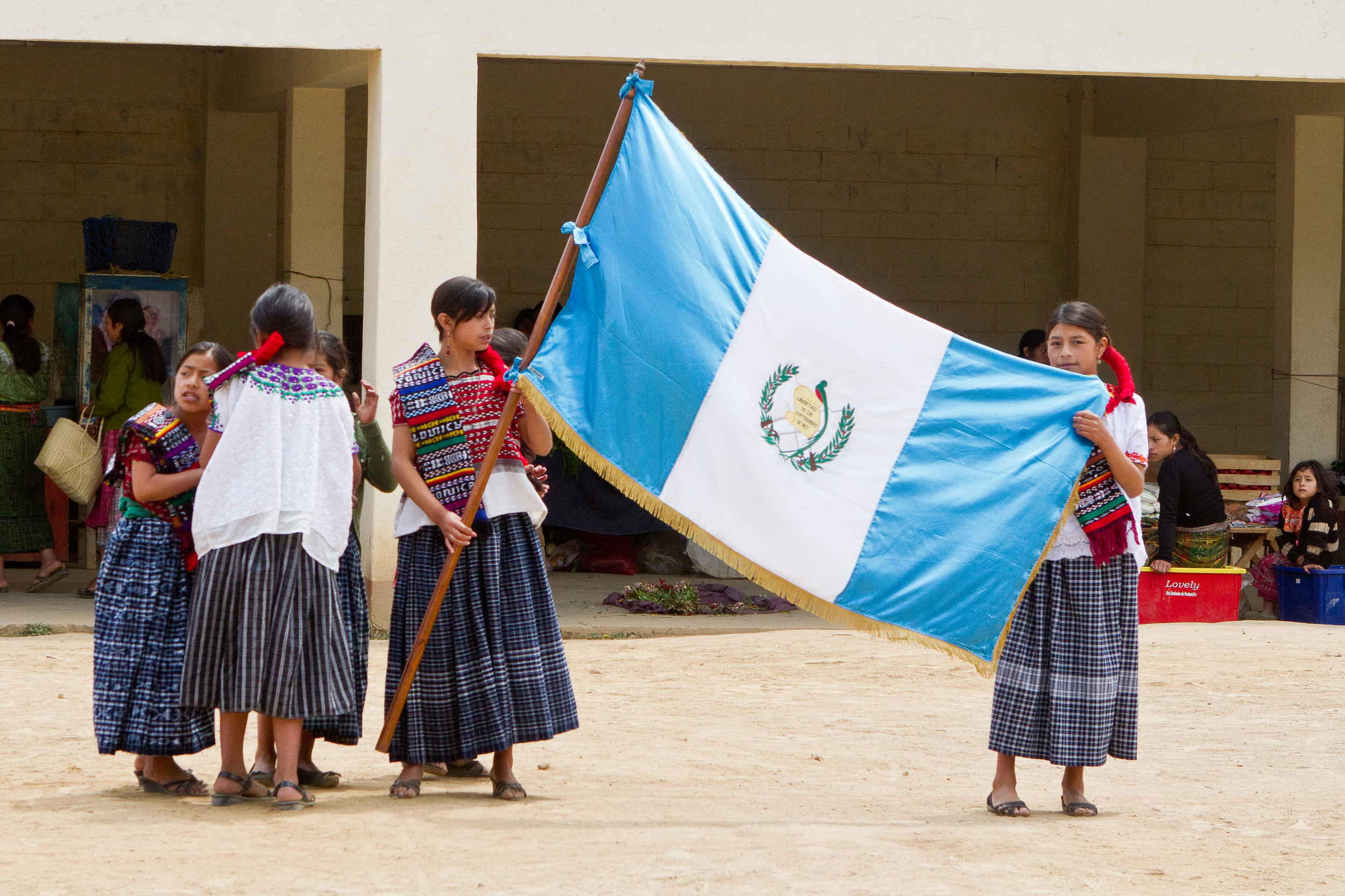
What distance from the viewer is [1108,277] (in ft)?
45.4

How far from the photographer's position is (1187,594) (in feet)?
30.2

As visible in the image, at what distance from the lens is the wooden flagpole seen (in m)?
4.23

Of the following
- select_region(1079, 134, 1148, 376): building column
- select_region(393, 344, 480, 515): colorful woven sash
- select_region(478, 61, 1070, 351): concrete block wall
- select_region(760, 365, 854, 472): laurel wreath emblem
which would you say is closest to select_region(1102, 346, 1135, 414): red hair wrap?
select_region(760, 365, 854, 472): laurel wreath emblem

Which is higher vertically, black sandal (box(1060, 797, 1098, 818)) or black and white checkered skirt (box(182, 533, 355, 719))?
black and white checkered skirt (box(182, 533, 355, 719))

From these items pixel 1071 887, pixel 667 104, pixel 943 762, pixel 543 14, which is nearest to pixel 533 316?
pixel 667 104

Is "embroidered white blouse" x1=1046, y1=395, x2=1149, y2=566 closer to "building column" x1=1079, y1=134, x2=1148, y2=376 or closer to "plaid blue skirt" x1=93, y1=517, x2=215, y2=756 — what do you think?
"plaid blue skirt" x1=93, y1=517, x2=215, y2=756

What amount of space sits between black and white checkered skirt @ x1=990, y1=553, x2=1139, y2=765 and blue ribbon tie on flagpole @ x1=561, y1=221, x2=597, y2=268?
1.63 meters

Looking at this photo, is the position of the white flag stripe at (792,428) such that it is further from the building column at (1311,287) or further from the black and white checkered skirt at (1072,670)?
the building column at (1311,287)

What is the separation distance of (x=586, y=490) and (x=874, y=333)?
6215 mm

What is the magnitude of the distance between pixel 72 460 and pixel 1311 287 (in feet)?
26.9

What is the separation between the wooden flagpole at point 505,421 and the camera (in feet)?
13.9

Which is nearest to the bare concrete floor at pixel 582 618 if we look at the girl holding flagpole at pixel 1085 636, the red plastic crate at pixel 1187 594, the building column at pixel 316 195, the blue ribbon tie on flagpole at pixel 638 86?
the red plastic crate at pixel 1187 594

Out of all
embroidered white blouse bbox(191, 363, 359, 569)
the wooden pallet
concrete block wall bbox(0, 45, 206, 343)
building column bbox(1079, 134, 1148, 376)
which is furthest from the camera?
building column bbox(1079, 134, 1148, 376)

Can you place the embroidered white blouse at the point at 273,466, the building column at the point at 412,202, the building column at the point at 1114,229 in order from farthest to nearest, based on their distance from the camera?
the building column at the point at 1114,229, the building column at the point at 412,202, the embroidered white blouse at the point at 273,466
